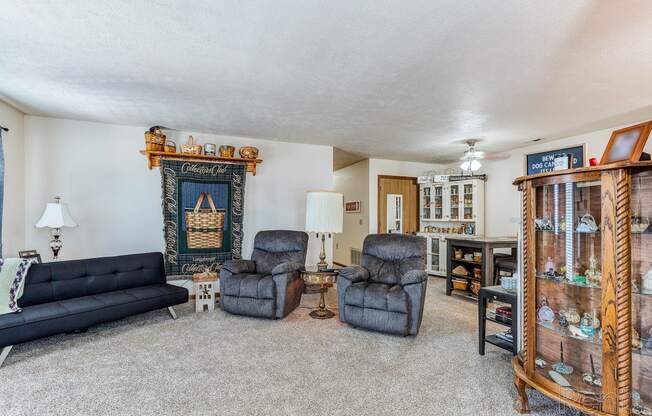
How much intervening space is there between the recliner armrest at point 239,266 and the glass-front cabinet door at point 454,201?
4.01 meters

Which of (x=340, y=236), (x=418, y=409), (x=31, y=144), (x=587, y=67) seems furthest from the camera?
(x=340, y=236)

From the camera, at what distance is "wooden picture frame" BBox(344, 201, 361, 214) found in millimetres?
6918

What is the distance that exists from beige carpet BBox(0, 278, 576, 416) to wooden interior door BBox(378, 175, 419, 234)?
3360mm

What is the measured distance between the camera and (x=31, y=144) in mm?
3877

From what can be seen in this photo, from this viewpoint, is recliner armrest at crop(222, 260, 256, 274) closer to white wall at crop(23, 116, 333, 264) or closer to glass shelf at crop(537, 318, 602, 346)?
white wall at crop(23, 116, 333, 264)

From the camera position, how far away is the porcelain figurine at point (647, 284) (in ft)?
5.28

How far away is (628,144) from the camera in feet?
5.39

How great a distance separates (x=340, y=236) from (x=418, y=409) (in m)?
5.58

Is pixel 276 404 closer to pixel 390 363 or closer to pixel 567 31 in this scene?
pixel 390 363

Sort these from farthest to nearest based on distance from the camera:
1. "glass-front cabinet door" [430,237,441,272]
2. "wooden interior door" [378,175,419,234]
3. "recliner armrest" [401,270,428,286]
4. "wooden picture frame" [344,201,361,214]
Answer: "wooden picture frame" [344,201,361,214] → "wooden interior door" [378,175,419,234] → "glass-front cabinet door" [430,237,441,272] → "recliner armrest" [401,270,428,286]

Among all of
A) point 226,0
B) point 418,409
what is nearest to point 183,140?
point 226,0

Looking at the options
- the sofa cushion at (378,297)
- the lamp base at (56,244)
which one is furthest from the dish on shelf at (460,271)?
the lamp base at (56,244)

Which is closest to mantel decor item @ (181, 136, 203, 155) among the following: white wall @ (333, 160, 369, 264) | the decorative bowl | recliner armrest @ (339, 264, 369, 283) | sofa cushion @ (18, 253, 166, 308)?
the decorative bowl

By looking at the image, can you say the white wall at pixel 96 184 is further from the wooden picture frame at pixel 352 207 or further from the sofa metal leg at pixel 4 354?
the wooden picture frame at pixel 352 207
